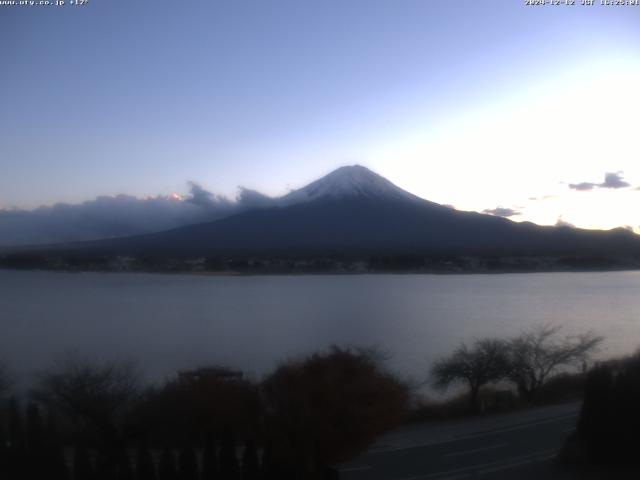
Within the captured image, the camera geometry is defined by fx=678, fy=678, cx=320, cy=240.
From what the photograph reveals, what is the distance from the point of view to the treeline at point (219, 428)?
4.22 m

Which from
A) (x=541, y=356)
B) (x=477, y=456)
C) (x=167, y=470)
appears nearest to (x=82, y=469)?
(x=167, y=470)

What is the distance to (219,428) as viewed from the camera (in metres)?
4.86

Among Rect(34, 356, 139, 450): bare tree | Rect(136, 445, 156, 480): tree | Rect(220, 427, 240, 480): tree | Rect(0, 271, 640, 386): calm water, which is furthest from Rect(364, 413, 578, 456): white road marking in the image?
Rect(0, 271, 640, 386): calm water

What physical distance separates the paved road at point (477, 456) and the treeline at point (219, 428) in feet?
0.98

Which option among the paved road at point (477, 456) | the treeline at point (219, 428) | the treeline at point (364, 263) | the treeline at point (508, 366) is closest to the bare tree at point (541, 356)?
the treeline at point (508, 366)

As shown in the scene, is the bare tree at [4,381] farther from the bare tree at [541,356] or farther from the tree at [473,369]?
the bare tree at [541,356]

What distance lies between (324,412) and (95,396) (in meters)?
2.64

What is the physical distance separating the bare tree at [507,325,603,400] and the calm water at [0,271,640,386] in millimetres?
585

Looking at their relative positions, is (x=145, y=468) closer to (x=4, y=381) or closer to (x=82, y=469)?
(x=82, y=469)

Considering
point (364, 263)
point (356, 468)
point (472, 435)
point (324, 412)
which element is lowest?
point (472, 435)

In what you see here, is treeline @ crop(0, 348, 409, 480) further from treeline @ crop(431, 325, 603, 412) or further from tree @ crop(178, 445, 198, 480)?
treeline @ crop(431, 325, 603, 412)

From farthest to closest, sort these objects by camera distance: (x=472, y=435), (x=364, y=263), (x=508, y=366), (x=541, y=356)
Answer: (x=364, y=263) → (x=541, y=356) → (x=508, y=366) → (x=472, y=435)

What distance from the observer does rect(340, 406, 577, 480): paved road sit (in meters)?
4.75

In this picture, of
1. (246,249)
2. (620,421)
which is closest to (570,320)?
(620,421)
